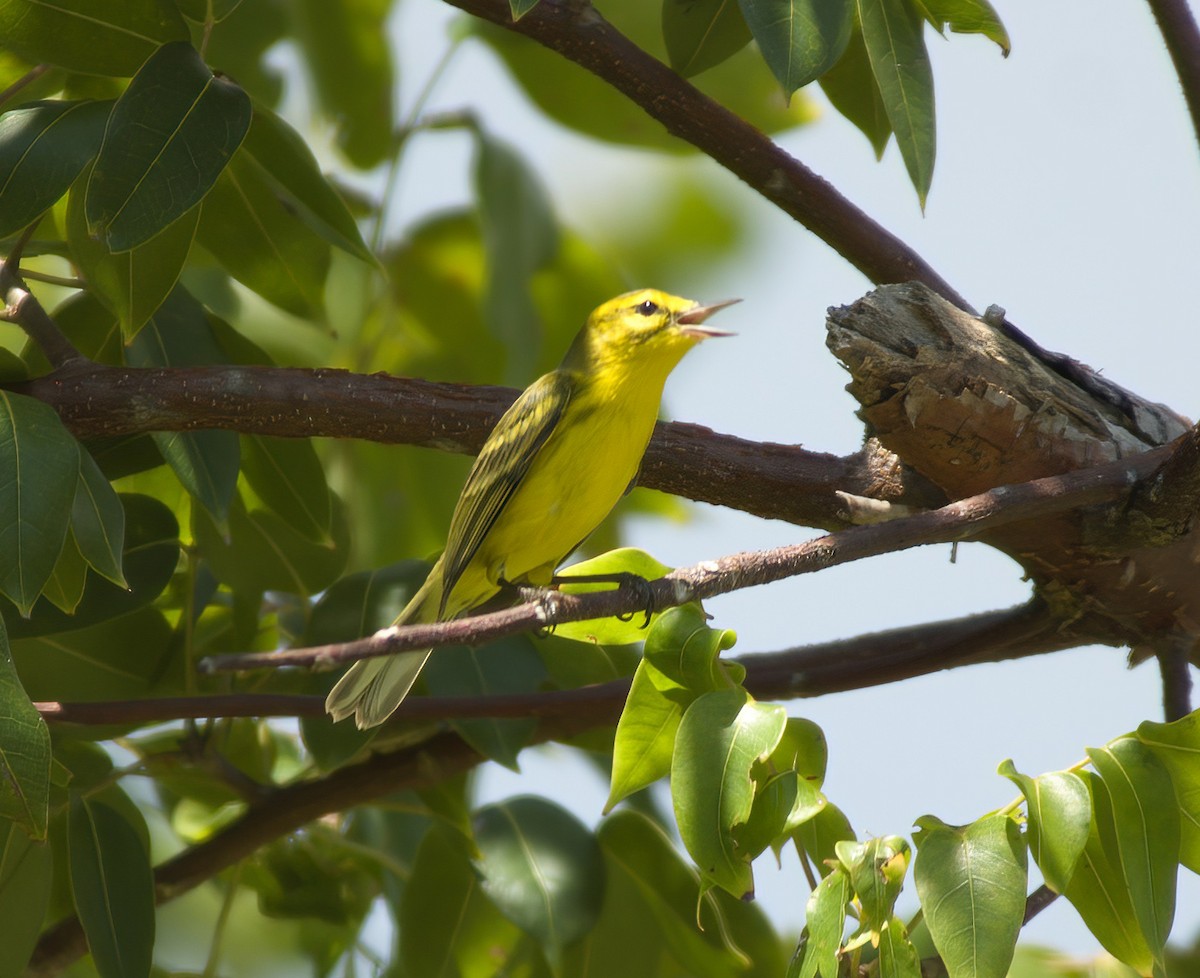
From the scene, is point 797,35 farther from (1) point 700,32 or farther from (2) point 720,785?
(2) point 720,785

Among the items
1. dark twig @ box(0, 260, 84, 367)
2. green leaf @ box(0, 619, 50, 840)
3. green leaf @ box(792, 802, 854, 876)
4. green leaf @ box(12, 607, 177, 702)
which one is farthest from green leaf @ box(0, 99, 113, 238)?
green leaf @ box(792, 802, 854, 876)

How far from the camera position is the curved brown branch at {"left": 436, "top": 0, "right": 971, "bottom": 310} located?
8.29 feet

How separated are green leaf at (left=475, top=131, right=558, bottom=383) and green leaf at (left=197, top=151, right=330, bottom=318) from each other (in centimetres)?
61

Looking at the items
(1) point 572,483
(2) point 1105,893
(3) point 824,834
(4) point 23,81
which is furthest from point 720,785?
(4) point 23,81

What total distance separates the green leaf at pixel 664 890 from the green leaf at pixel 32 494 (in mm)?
1465

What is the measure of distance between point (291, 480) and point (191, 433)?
0.35 m

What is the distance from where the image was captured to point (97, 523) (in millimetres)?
2053

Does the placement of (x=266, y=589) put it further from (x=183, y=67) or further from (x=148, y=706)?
(x=183, y=67)

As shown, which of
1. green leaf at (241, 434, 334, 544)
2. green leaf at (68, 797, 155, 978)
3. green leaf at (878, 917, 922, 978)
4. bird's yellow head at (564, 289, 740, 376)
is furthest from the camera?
bird's yellow head at (564, 289, 740, 376)

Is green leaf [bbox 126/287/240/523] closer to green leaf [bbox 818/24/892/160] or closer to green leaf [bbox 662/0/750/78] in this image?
green leaf [bbox 662/0/750/78]

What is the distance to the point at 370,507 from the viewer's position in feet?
11.7

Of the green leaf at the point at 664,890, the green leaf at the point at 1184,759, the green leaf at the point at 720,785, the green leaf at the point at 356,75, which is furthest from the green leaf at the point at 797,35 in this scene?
the green leaf at the point at 356,75

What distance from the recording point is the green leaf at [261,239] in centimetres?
265

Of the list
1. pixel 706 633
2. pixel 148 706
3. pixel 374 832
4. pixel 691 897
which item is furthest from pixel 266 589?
pixel 706 633
